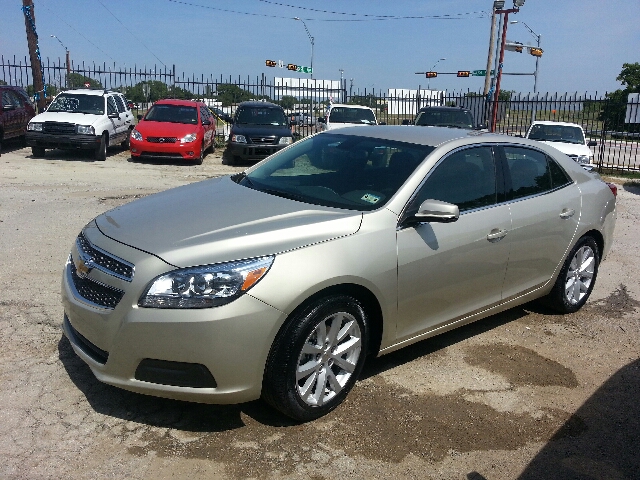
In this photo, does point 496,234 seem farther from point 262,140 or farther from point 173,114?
point 173,114

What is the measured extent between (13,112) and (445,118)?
1176cm

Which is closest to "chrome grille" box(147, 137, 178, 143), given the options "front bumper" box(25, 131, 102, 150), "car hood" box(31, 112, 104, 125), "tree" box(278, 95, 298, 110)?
"front bumper" box(25, 131, 102, 150)

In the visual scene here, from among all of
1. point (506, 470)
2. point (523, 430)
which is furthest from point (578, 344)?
point (506, 470)

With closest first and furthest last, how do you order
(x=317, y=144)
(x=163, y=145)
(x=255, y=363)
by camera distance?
(x=255, y=363)
(x=317, y=144)
(x=163, y=145)

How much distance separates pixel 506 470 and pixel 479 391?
34.5 inches

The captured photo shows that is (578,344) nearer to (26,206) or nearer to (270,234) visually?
(270,234)

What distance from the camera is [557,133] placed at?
16.2m

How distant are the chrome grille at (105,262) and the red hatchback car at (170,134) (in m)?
11.7

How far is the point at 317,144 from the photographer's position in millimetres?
4789

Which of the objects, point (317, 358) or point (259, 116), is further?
point (259, 116)

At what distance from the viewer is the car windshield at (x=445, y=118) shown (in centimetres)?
1697

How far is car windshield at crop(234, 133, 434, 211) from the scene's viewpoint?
3945mm

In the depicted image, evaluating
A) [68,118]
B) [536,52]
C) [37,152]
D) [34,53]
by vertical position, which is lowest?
[37,152]

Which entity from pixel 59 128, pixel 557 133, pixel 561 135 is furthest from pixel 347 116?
pixel 59 128
